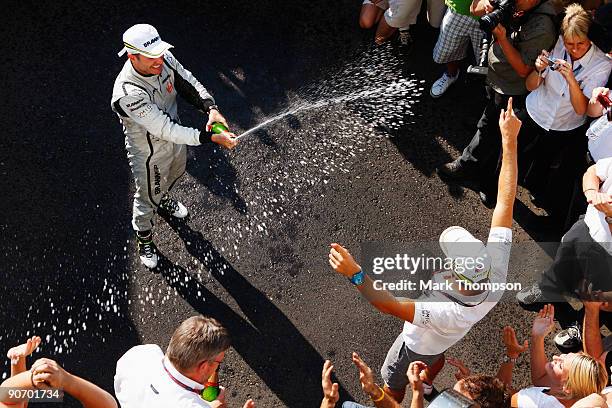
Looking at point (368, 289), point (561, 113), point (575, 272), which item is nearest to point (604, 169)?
point (561, 113)

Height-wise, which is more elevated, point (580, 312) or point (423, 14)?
point (423, 14)

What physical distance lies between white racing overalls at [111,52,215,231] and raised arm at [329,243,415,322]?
1418 mm

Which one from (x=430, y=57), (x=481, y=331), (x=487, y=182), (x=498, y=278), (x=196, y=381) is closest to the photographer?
(x=196, y=381)

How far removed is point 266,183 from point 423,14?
240 cm

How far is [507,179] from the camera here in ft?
13.1

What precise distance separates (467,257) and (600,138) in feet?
5.57

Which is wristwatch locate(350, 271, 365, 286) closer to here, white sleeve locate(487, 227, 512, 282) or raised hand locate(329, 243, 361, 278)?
raised hand locate(329, 243, 361, 278)

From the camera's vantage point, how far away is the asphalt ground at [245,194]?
5.27 m

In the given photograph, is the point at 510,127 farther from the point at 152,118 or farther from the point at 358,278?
the point at 152,118

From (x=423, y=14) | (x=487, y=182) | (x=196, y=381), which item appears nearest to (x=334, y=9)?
(x=423, y=14)

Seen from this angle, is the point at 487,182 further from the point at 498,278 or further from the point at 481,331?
the point at 498,278

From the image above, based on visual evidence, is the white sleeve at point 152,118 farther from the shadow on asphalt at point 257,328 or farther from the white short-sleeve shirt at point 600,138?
the white short-sleeve shirt at point 600,138

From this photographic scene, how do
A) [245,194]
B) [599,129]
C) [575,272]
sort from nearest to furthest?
[599,129], [575,272], [245,194]

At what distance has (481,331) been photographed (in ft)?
17.5
